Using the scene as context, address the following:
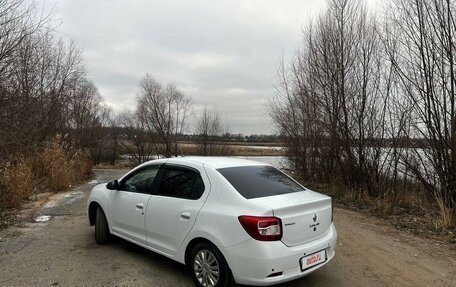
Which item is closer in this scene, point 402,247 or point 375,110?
point 402,247

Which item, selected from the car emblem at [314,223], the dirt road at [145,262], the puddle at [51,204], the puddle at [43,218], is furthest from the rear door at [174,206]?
the puddle at [51,204]

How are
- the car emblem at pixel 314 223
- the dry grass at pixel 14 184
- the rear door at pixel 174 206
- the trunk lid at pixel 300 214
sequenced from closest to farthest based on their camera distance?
1. the trunk lid at pixel 300 214
2. the car emblem at pixel 314 223
3. the rear door at pixel 174 206
4. the dry grass at pixel 14 184

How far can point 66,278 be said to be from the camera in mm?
4691

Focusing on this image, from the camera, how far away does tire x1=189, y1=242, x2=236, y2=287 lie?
4016 millimetres

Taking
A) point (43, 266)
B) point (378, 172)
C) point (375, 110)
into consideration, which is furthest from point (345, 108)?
point (43, 266)

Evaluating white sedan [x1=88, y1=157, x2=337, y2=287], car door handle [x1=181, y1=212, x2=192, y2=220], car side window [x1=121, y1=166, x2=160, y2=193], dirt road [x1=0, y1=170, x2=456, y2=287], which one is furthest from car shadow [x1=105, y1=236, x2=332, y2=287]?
car side window [x1=121, y1=166, x2=160, y2=193]

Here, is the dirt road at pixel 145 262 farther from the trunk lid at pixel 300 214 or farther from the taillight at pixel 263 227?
the taillight at pixel 263 227

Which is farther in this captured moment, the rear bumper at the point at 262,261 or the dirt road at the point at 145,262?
the dirt road at the point at 145,262

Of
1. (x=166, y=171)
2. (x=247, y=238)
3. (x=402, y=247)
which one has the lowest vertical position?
(x=402, y=247)

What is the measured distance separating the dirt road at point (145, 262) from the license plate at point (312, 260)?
492 millimetres

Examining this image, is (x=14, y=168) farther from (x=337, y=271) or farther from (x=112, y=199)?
(x=337, y=271)

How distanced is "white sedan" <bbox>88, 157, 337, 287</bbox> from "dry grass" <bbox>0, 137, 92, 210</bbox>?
5558 millimetres

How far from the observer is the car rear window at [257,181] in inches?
172

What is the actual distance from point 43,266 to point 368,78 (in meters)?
10.4
